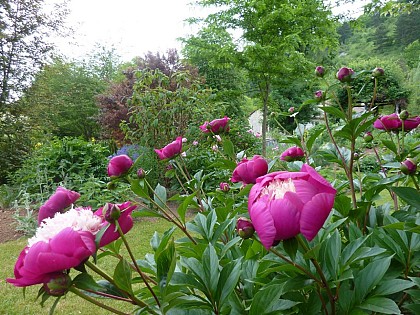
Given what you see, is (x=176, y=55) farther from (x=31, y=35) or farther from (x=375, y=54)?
(x=375, y=54)

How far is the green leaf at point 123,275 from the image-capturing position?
1.42 feet

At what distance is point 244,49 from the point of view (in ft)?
23.7

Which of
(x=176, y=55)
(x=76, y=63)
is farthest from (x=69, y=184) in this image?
(x=76, y=63)

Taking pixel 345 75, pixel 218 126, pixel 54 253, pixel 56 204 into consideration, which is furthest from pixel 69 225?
pixel 218 126

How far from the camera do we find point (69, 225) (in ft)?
1.43

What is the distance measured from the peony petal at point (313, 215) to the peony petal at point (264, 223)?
0.04 m

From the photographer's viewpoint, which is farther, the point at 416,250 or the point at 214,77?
the point at 214,77

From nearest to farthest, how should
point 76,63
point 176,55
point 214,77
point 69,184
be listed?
point 69,184 < point 176,55 < point 214,77 < point 76,63

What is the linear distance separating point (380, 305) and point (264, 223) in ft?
0.61

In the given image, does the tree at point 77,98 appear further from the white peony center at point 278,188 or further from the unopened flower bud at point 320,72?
the white peony center at point 278,188

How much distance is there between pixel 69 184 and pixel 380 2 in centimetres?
462

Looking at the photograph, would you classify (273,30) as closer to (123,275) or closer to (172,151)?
(172,151)

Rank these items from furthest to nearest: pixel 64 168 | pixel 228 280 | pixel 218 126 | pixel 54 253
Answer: pixel 64 168 → pixel 218 126 → pixel 228 280 → pixel 54 253

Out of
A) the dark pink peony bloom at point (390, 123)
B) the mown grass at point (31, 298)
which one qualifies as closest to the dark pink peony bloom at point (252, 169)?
the dark pink peony bloom at point (390, 123)
